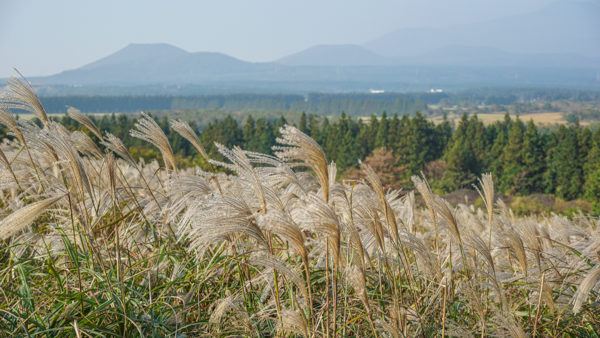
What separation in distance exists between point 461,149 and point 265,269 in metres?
51.3

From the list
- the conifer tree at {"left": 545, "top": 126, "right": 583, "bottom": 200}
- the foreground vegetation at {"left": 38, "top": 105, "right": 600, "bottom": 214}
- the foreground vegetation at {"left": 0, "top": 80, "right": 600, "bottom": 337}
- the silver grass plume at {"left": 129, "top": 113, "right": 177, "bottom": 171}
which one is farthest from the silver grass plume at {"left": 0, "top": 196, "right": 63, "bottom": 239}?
the conifer tree at {"left": 545, "top": 126, "right": 583, "bottom": 200}

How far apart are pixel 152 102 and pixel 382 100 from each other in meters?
64.3

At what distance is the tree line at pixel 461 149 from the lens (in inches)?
1861

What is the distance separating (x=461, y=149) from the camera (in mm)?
52781

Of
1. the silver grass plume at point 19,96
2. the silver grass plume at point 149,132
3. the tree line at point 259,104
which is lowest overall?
the tree line at point 259,104

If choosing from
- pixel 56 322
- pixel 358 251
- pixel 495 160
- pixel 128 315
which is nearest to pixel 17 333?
pixel 56 322

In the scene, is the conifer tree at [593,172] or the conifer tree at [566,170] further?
the conifer tree at [566,170]

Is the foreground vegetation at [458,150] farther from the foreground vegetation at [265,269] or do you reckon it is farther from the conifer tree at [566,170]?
the foreground vegetation at [265,269]

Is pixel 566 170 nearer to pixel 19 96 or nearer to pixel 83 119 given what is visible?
pixel 83 119

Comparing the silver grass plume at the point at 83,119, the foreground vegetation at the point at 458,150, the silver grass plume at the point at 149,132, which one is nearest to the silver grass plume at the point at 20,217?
the silver grass plume at the point at 149,132

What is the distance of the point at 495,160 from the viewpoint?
5262cm

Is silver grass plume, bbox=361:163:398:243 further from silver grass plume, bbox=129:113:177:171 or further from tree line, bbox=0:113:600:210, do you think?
tree line, bbox=0:113:600:210

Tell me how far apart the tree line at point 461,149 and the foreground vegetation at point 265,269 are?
40167 millimetres

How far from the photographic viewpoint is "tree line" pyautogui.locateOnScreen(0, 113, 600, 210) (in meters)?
47.3
